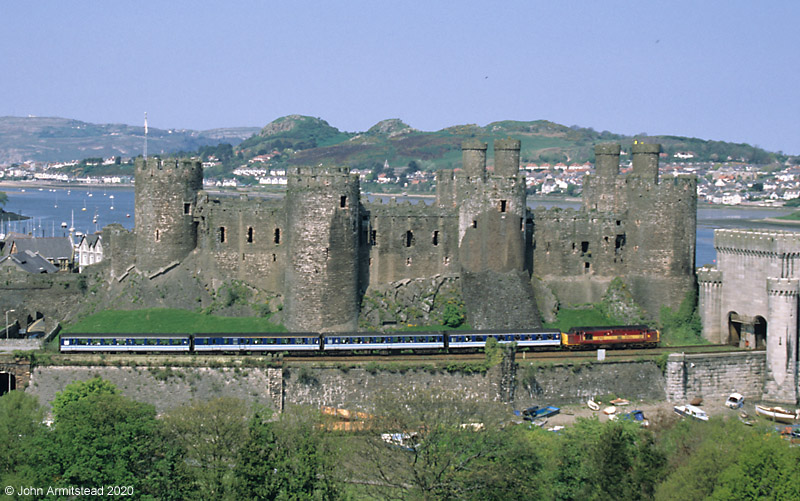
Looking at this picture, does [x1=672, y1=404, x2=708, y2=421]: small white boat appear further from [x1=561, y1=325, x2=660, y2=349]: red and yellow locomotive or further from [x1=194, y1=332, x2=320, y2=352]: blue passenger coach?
[x1=194, y1=332, x2=320, y2=352]: blue passenger coach

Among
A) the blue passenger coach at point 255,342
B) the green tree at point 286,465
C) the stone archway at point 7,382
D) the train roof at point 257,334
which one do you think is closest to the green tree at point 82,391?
the stone archway at point 7,382

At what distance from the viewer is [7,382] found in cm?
4569

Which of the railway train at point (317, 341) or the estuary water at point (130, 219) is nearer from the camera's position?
the railway train at point (317, 341)

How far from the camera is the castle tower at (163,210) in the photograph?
53.5m

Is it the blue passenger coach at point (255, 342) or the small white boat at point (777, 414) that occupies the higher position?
the blue passenger coach at point (255, 342)

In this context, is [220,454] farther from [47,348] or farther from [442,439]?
[47,348]

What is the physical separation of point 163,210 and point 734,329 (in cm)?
3167

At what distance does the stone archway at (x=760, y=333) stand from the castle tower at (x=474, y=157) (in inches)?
656

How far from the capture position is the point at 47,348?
47.8m

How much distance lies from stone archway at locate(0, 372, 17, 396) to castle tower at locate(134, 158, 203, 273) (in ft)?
34.1

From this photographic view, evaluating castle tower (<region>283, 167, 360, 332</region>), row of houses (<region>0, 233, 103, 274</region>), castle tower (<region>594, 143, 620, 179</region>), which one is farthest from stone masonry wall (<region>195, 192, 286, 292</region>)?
row of houses (<region>0, 233, 103, 274</region>)

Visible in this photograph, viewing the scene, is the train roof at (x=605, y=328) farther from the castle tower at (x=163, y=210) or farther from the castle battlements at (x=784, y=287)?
the castle tower at (x=163, y=210)

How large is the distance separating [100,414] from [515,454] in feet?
49.9

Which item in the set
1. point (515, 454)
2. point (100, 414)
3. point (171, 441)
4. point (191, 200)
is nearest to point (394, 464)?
point (515, 454)
